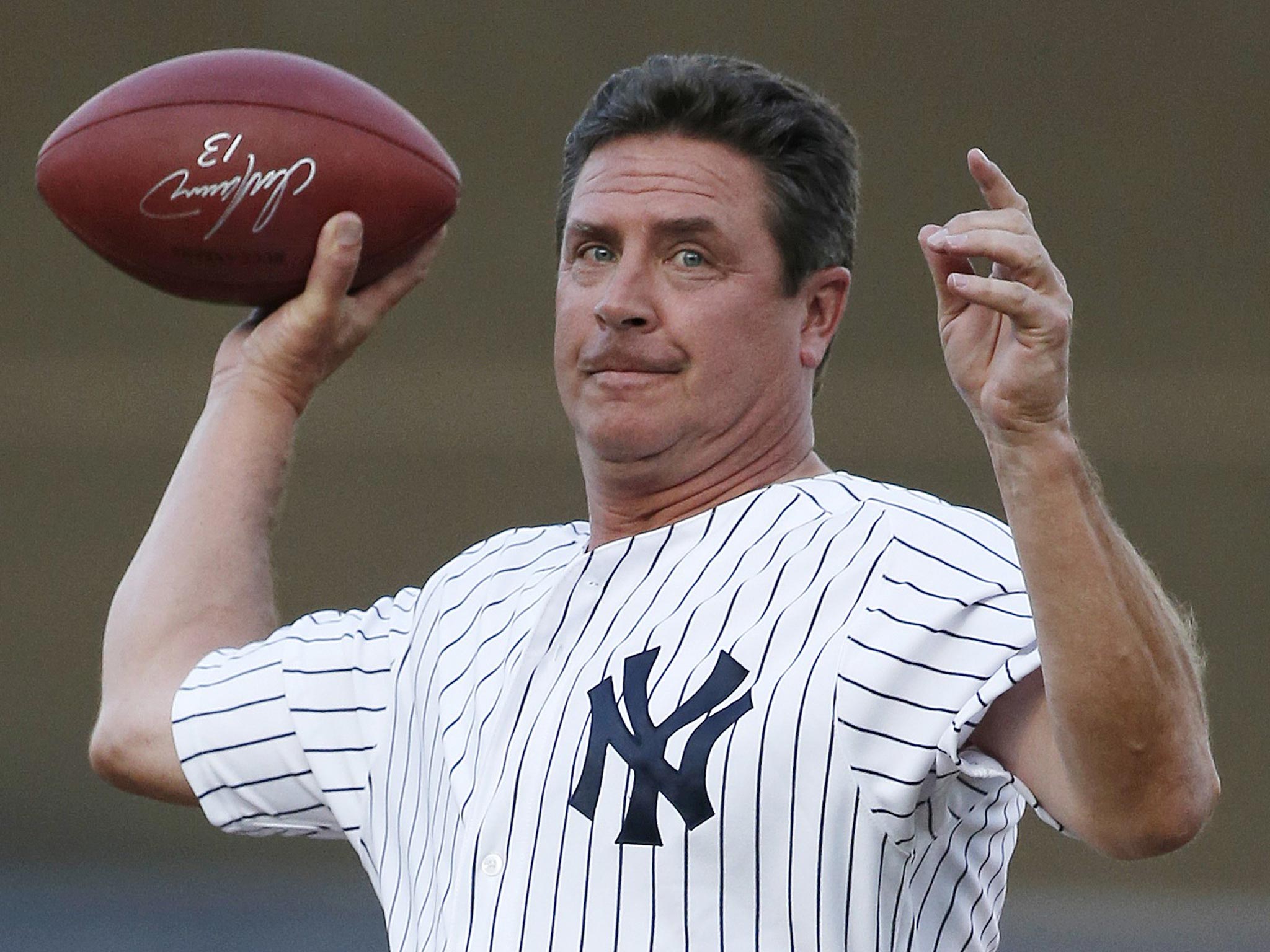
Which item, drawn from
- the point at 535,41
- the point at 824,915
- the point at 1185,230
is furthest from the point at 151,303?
the point at 824,915

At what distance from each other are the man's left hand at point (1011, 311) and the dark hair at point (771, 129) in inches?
20.8

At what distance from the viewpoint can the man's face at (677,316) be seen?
180 centimetres

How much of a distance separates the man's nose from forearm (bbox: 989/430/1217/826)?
54 centimetres

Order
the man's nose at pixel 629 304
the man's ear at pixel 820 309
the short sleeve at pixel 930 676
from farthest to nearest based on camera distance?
the man's ear at pixel 820 309
the man's nose at pixel 629 304
the short sleeve at pixel 930 676

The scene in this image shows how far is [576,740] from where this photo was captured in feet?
5.39

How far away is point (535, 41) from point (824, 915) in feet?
17.7

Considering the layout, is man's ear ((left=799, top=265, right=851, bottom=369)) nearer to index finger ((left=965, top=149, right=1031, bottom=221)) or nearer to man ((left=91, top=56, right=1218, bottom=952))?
man ((left=91, top=56, right=1218, bottom=952))

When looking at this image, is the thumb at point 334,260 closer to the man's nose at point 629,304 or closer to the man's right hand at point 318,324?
the man's right hand at point 318,324

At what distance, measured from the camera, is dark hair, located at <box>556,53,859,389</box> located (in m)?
1.87

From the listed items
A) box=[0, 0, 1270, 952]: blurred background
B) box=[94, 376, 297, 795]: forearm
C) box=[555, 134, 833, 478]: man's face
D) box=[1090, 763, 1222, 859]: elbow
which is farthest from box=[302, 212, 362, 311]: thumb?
box=[0, 0, 1270, 952]: blurred background

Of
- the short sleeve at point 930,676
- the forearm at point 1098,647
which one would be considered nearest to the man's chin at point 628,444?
the short sleeve at point 930,676

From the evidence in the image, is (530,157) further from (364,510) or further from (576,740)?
(576,740)
